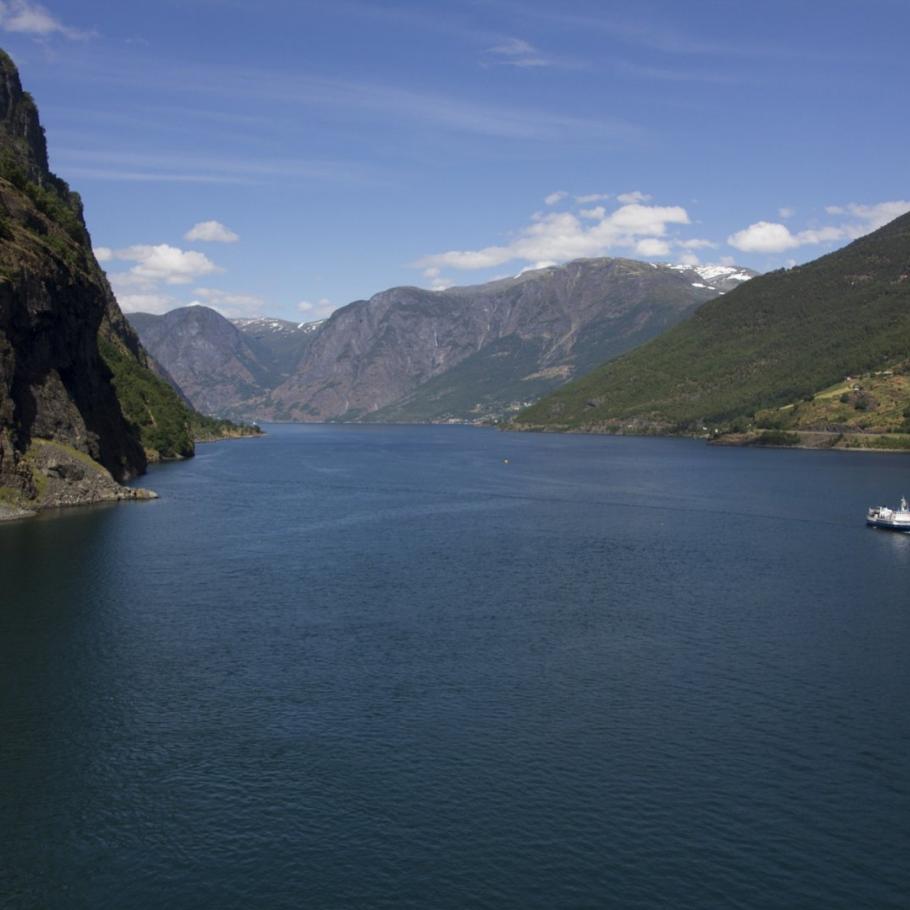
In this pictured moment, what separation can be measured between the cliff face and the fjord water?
3141 centimetres

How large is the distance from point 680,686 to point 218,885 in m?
35.7

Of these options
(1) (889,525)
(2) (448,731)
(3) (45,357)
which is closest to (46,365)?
(3) (45,357)

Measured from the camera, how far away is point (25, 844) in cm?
4328

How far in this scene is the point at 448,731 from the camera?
2223 inches

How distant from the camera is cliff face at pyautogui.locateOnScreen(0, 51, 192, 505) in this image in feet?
431

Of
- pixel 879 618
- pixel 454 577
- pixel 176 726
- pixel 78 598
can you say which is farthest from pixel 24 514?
pixel 879 618

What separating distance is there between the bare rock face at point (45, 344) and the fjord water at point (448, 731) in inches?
1285

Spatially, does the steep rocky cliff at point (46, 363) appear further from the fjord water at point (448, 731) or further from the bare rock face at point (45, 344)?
the fjord water at point (448, 731)

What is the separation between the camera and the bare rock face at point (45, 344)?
131250 mm

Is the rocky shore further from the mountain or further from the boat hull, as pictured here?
the boat hull

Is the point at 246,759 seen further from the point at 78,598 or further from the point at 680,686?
the point at 78,598

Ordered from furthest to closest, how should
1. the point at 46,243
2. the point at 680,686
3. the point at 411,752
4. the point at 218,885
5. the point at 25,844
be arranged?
the point at 46,243 → the point at 680,686 → the point at 411,752 → the point at 25,844 → the point at 218,885

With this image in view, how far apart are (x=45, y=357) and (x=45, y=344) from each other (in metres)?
2.02

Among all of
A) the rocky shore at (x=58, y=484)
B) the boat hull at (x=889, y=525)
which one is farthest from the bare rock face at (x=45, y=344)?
the boat hull at (x=889, y=525)
